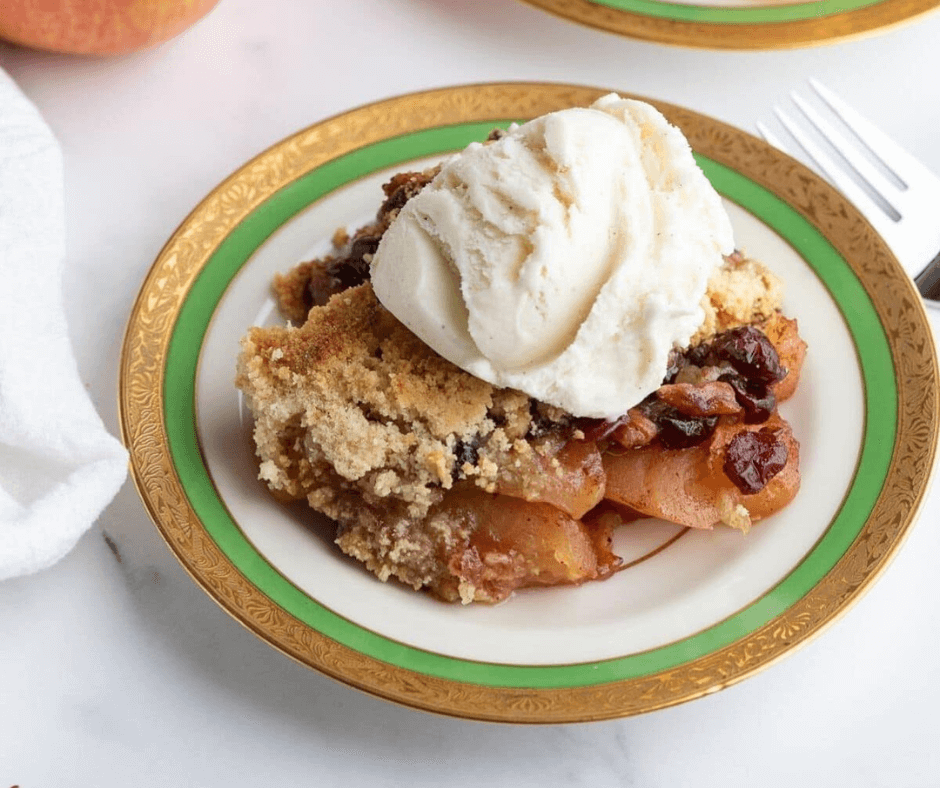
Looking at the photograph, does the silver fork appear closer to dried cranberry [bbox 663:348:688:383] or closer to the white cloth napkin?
dried cranberry [bbox 663:348:688:383]

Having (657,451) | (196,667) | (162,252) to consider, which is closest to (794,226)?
(657,451)

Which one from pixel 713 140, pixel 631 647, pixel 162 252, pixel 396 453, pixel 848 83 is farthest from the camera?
pixel 848 83

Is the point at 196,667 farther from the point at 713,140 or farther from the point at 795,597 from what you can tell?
the point at 713,140

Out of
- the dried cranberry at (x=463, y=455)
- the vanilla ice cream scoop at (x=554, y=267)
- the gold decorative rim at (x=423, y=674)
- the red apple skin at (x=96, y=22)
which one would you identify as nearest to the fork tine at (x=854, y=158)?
the gold decorative rim at (x=423, y=674)

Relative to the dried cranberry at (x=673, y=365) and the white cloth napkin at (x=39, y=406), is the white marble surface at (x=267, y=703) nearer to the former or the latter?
the white cloth napkin at (x=39, y=406)

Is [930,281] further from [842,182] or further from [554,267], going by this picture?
[554,267]

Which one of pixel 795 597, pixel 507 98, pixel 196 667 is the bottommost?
pixel 196 667

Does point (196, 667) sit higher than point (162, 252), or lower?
lower

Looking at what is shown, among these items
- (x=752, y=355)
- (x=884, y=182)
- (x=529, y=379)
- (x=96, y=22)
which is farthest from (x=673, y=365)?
(x=96, y=22)
